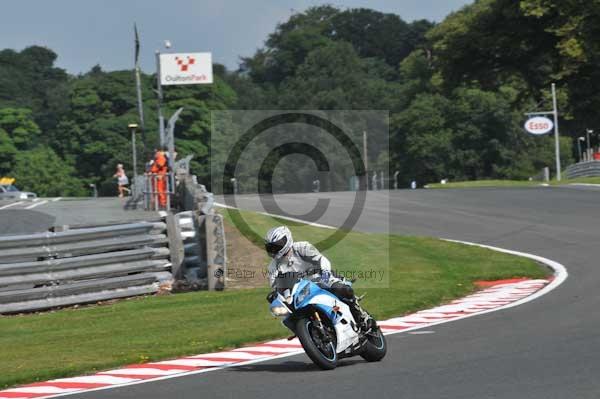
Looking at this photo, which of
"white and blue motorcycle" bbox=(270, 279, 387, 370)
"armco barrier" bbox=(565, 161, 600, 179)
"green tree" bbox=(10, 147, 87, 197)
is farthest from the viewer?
"green tree" bbox=(10, 147, 87, 197)

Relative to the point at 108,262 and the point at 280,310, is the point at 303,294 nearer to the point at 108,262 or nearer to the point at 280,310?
the point at 280,310

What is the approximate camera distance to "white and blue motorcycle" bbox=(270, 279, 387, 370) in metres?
10.1

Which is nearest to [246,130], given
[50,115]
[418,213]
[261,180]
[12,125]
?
[261,180]

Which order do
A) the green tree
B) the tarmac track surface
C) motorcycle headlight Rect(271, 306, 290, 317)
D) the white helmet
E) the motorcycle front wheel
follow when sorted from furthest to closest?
the green tree, the white helmet, motorcycle headlight Rect(271, 306, 290, 317), the motorcycle front wheel, the tarmac track surface

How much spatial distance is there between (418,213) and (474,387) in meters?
22.8

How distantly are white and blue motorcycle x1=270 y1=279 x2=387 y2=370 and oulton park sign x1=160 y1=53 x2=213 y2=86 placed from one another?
4662 cm

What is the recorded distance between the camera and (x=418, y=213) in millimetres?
31219

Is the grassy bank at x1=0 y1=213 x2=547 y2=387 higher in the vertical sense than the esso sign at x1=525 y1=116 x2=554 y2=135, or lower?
lower

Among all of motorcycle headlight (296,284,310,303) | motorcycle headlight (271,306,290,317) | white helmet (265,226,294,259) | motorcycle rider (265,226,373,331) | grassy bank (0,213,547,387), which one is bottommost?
grassy bank (0,213,547,387)

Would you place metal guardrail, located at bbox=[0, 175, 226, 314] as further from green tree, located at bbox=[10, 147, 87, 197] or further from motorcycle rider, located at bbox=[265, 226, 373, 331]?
green tree, located at bbox=[10, 147, 87, 197]

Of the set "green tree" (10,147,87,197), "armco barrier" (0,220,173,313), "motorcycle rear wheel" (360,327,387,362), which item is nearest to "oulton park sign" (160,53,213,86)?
"armco barrier" (0,220,173,313)

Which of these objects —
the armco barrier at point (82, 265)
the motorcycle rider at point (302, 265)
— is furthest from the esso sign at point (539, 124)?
the motorcycle rider at point (302, 265)

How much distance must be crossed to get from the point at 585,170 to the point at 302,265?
147 ft

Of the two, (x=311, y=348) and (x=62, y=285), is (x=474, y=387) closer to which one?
(x=311, y=348)
